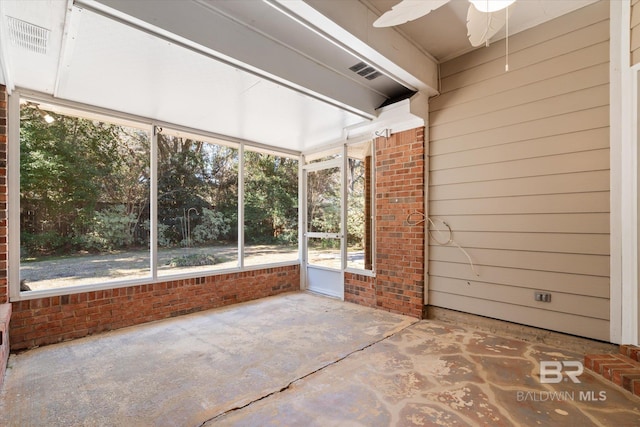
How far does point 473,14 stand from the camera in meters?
1.60

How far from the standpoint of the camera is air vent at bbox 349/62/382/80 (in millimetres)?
3104

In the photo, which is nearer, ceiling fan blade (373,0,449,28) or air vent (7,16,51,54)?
ceiling fan blade (373,0,449,28)

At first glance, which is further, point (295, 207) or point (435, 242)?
point (295, 207)

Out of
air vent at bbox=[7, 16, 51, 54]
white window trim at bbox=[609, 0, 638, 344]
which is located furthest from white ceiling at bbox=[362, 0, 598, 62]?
air vent at bbox=[7, 16, 51, 54]

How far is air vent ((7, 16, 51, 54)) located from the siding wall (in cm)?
384

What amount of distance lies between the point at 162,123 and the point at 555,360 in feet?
16.9

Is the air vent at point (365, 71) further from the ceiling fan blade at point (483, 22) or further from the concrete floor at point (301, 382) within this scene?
the concrete floor at point (301, 382)

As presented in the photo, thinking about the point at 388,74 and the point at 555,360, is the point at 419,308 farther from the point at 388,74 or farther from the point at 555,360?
the point at 388,74

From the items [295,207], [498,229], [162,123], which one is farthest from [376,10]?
[295,207]

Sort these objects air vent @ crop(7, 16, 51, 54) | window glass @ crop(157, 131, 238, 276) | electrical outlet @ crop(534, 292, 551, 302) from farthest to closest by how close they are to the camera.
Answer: window glass @ crop(157, 131, 238, 276)
electrical outlet @ crop(534, 292, 551, 302)
air vent @ crop(7, 16, 51, 54)

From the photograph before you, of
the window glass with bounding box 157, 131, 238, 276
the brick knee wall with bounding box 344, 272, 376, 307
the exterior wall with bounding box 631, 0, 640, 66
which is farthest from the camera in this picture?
the brick knee wall with bounding box 344, 272, 376, 307

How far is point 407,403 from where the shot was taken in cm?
200

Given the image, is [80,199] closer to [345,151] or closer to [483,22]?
[345,151]

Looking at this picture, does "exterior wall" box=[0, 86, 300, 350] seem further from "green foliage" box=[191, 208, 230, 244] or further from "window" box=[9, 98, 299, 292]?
"green foliage" box=[191, 208, 230, 244]
